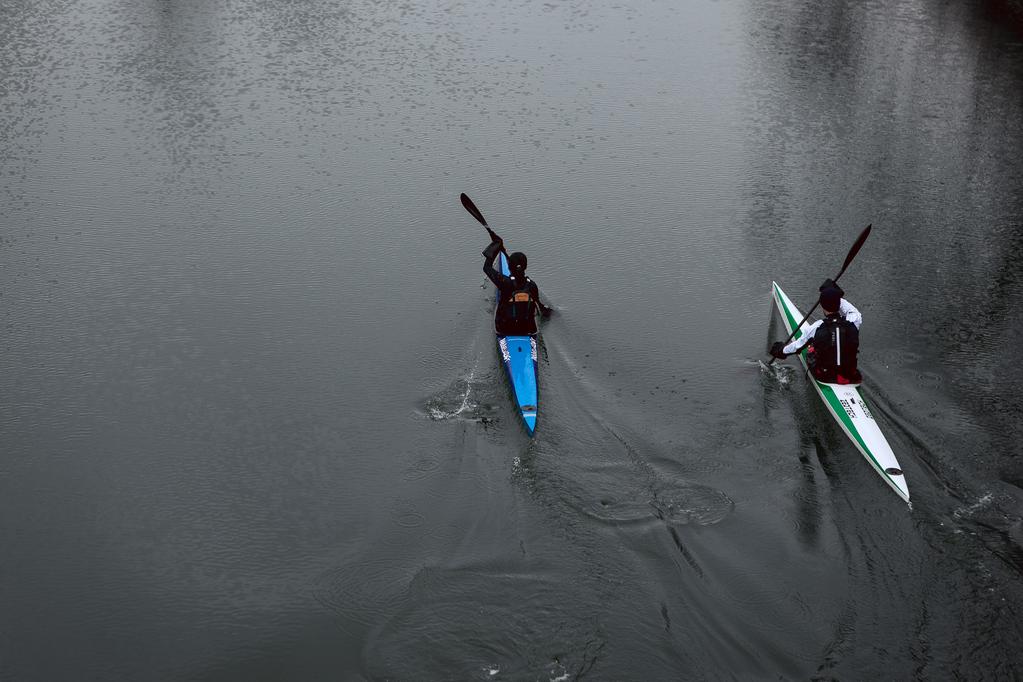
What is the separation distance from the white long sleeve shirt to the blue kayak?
2.96 meters

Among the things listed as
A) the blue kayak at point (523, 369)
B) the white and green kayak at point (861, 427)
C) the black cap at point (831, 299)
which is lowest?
the white and green kayak at point (861, 427)

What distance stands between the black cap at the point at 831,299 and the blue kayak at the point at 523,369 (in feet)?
10.9

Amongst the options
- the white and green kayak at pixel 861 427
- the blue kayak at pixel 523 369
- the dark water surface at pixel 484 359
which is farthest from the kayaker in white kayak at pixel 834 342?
the blue kayak at pixel 523 369

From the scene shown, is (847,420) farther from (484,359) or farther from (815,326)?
(484,359)

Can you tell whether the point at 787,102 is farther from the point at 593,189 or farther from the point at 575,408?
the point at 575,408

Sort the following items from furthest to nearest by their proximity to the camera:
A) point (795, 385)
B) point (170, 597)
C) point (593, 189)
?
1. point (593, 189)
2. point (795, 385)
3. point (170, 597)

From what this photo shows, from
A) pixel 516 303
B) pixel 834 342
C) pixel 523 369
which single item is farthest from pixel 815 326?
pixel 516 303

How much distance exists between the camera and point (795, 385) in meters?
12.5

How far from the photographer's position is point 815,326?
1198 centimetres

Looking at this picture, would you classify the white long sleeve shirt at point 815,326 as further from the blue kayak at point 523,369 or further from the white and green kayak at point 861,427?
the blue kayak at point 523,369

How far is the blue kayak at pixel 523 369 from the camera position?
11555mm

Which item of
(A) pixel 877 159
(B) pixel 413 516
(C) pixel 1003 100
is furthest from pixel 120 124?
(C) pixel 1003 100

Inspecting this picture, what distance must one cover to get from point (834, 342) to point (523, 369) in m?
3.45

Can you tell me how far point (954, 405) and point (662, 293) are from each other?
4.23 metres
